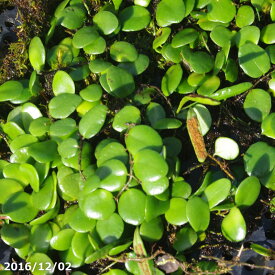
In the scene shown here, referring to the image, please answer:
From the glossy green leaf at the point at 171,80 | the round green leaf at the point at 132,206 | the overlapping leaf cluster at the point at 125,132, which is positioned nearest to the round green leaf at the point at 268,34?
the overlapping leaf cluster at the point at 125,132

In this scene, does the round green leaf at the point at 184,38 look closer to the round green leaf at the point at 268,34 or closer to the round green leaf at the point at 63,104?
the round green leaf at the point at 268,34

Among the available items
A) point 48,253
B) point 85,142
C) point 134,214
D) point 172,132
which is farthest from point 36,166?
point 172,132

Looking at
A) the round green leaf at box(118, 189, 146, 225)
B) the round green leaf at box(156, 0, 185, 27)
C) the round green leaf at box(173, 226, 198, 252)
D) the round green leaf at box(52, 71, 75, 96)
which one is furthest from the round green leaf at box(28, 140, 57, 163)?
the round green leaf at box(156, 0, 185, 27)

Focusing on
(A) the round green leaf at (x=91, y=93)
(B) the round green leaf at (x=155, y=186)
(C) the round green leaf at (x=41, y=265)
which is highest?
(A) the round green leaf at (x=91, y=93)

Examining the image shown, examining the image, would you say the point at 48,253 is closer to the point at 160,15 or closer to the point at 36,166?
the point at 36,166

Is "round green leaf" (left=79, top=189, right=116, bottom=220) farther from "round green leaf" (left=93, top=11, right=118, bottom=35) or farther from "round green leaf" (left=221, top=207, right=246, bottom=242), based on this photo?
"round green leaf" (left=93, top=11, right=118, bottom=35)

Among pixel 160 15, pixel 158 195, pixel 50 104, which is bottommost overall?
pixel 158 195
